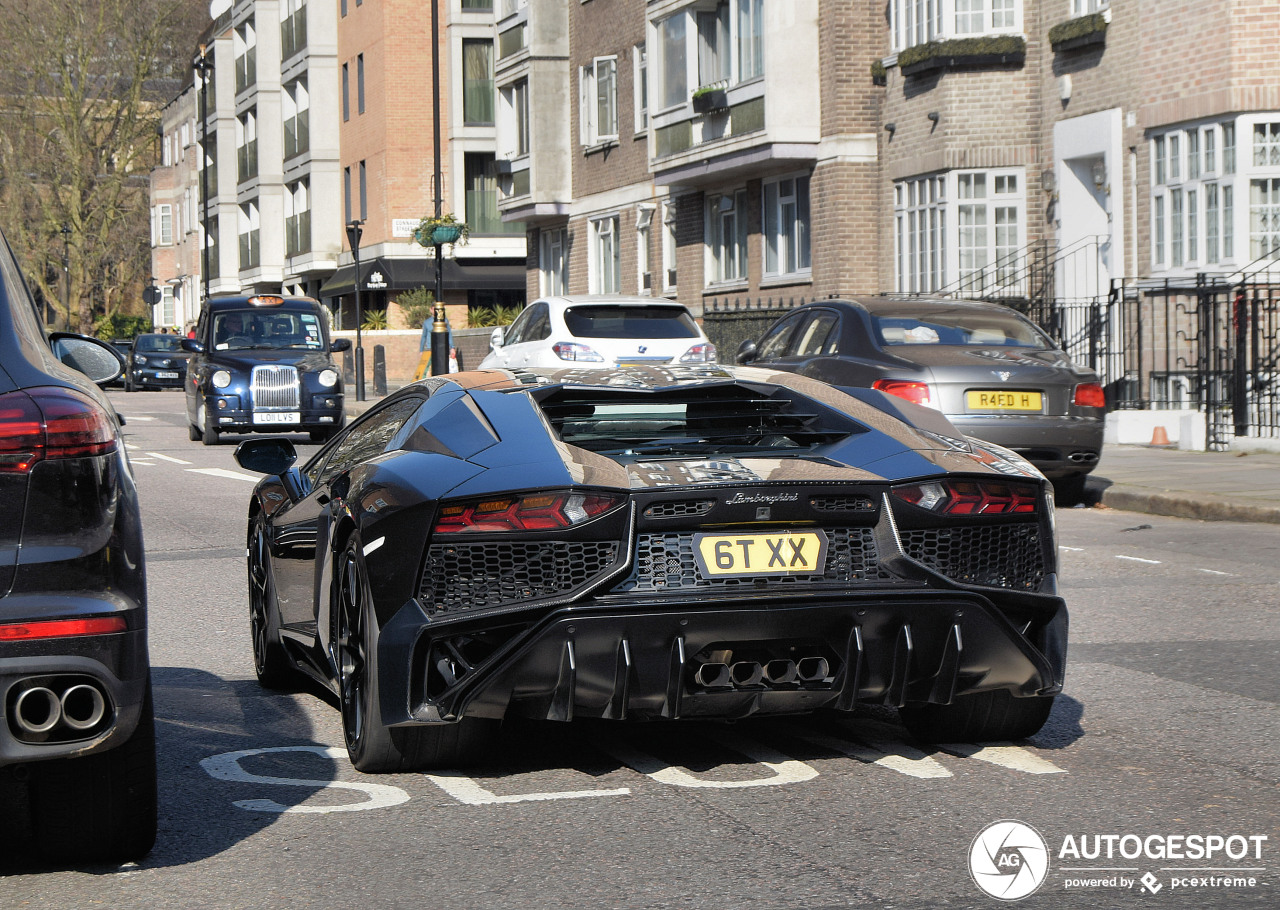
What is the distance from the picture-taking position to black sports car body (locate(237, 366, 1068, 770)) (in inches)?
194

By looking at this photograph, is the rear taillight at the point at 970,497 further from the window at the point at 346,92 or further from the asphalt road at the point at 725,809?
the window at the point at 346,92

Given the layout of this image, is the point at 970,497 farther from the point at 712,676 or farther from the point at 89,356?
the point at 89,356

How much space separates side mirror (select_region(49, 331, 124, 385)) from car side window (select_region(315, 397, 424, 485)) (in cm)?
87

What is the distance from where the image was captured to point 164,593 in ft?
32.8

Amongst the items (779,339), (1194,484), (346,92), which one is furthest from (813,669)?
(346,92)

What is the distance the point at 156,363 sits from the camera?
5109 centimetres

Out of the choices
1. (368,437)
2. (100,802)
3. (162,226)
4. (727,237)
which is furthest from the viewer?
(162,226)

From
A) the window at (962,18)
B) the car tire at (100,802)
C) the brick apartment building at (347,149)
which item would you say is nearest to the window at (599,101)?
the brick apartment building at (347,149)

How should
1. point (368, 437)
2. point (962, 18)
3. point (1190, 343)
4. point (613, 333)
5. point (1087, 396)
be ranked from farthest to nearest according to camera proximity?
1. point (962, 18)
2. point (1190, 343)
3. point (613, 333)
4. point (1087, 396)
5. point (368, 437)

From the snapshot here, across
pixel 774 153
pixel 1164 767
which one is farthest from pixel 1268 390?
pixel 1164 767

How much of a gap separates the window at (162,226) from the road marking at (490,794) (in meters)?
94.5

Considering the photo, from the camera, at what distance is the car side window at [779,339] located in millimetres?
15211

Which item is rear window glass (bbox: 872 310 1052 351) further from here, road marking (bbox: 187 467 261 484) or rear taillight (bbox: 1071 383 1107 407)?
road marking (bbox: 187 467 261 484)

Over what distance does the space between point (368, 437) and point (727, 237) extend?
27490 mm
